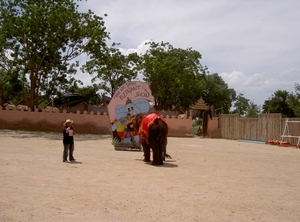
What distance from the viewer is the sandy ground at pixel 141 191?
5949 millimetres

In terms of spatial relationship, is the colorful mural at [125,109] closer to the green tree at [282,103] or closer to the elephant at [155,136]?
the elephant at [155,136]

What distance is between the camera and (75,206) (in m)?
6.17

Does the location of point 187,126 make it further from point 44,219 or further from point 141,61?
point 44,219

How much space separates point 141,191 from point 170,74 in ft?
95.9

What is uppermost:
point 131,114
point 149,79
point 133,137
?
point 149,79

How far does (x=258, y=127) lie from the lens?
25.8 m

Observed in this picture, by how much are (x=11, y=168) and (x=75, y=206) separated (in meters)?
4.13

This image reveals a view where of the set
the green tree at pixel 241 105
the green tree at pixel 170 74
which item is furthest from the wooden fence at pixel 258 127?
the green tree at pixel 241 105

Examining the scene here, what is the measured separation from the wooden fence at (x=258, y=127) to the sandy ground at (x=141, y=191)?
12041 mm

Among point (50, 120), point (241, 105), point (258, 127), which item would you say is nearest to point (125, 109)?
point (50, 120)

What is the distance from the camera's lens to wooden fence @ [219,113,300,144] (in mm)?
23281

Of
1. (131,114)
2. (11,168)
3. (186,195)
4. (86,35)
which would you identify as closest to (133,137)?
(131,114)

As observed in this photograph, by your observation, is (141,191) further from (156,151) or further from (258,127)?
(258,127)

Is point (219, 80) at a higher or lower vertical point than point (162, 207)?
higher
